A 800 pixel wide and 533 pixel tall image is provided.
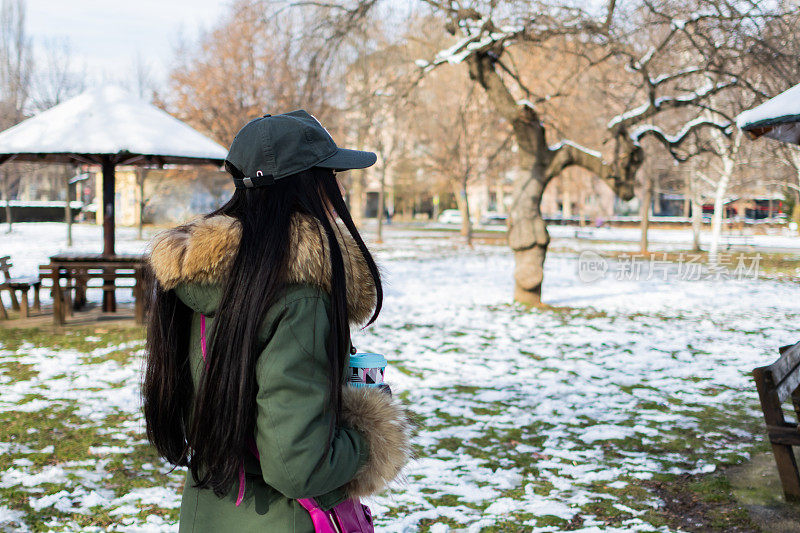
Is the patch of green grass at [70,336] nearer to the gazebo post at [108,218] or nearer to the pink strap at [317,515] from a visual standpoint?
the gazebo post at [108,218]

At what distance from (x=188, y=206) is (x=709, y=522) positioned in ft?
142

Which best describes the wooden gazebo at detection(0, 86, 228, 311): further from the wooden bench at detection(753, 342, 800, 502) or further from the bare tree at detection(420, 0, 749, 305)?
the wooden bench at detection(753, 342, 800, 502)

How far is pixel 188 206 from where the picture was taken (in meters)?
44.0

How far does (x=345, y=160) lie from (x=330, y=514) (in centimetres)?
87

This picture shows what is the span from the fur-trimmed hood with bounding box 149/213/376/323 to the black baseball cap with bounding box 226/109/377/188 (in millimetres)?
116

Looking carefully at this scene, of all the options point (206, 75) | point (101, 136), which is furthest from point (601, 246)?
point (101, 136)

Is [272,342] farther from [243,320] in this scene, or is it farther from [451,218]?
[451,218]

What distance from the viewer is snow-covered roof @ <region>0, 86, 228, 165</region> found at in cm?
927

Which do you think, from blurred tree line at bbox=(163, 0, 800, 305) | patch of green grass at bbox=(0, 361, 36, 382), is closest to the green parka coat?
patch of green grass at bbox=(0, 361, 36, 382)

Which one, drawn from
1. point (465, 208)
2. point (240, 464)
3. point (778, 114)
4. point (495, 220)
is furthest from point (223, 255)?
point (495, 220)

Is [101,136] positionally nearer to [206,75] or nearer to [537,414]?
[537,414]

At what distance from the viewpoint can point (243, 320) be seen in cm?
155

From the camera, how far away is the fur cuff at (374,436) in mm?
1689

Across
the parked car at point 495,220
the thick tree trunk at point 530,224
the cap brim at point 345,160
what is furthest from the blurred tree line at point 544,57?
the parked car at point 495,220
